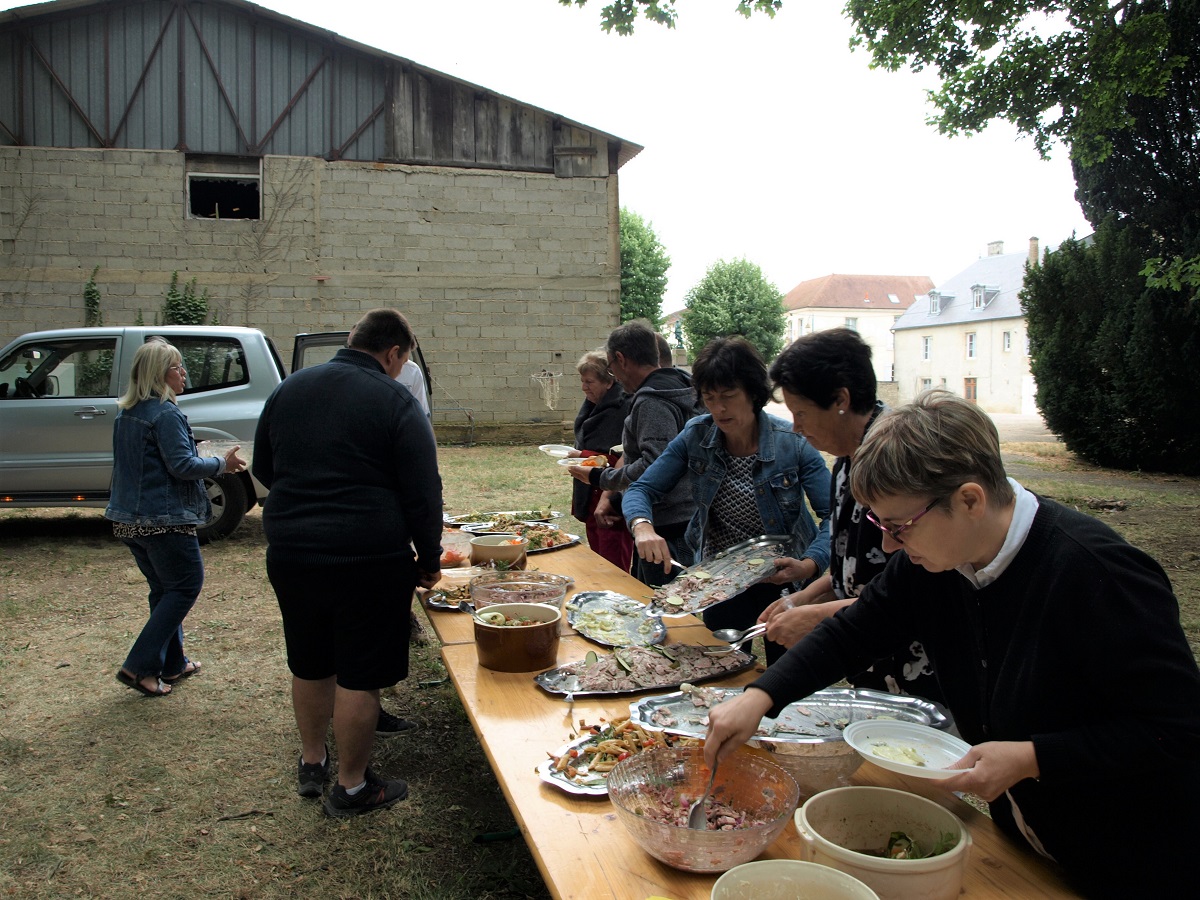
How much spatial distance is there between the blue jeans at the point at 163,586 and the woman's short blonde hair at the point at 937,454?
11.5 feet

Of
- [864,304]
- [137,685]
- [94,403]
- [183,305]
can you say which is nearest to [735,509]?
[137,685]

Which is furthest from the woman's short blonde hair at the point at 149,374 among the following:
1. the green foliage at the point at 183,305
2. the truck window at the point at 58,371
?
the green foliage at the point at 183,305

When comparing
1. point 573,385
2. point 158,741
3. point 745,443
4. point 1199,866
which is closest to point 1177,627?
point 1199,866

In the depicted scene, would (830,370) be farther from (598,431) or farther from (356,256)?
(356,256)

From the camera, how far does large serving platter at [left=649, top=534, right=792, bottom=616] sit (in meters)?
2.42

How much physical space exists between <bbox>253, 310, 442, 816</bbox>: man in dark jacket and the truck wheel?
4.98m

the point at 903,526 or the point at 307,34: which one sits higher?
the point at 307,34

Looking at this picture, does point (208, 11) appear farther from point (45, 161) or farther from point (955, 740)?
point (955, 740)

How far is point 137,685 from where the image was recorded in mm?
4133

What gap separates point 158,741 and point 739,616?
8.51ft

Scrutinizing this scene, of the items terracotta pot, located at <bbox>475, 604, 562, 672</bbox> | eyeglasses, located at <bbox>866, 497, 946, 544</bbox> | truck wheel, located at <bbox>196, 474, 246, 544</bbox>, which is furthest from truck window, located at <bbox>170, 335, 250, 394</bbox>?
eyeglasses, located at <bbox>866, 497, 946, 544</bbox>

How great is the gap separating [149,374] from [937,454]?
3.67 m

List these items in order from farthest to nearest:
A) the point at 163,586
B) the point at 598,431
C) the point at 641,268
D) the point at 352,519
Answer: the point at 641,268, the point at 598,431, the point at 163,586, the point at 352,519

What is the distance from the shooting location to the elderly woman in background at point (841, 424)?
2.18 meters
